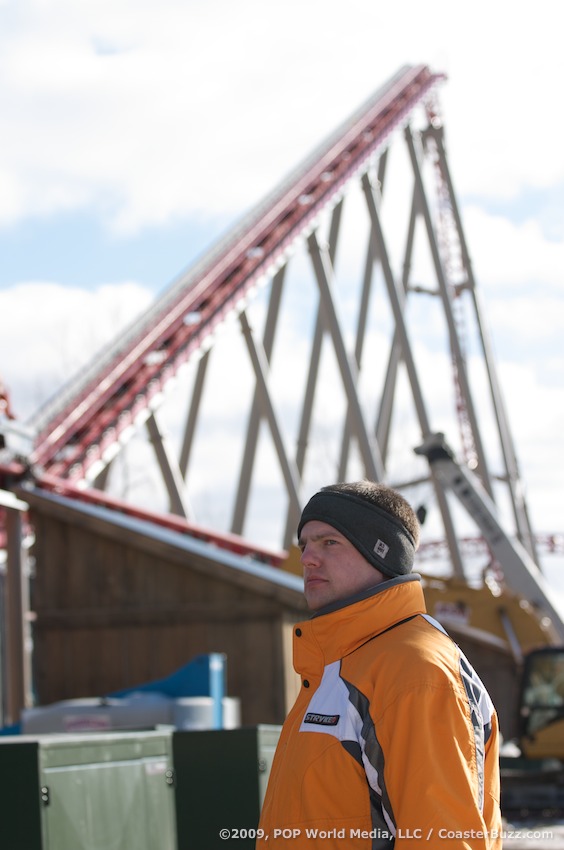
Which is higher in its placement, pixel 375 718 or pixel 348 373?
pixel 348 373

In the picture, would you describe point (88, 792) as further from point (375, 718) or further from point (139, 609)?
point (139, 609)

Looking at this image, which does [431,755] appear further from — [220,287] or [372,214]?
[372,214]

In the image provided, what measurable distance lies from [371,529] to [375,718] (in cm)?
40

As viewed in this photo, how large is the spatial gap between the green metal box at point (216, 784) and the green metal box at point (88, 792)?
Result: 3.1 inches

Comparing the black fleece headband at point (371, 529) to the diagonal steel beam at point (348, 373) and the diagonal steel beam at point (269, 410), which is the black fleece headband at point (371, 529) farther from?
the diagonal steel beam at point (348, 373)

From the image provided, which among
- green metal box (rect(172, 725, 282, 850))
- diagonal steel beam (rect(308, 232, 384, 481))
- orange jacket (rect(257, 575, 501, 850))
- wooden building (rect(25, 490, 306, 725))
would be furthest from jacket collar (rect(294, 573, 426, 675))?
diagonal steel beam (rect(308, 232, 384, 481))

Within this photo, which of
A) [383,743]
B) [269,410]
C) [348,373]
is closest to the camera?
[383,743]

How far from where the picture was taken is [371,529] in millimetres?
2275

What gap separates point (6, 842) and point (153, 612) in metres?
6.95

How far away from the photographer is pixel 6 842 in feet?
11.6

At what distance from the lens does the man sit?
Answer: 1899 mm

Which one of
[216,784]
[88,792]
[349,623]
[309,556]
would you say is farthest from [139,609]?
[349,623]

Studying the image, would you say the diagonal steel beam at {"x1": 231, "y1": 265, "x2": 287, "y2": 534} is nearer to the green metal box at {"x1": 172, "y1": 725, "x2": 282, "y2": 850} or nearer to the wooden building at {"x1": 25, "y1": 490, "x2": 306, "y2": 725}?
the wooden building at {"x1": 25, "y1": 490, "x2": 306, "y2": 725}

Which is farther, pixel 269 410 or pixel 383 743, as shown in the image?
pixel 269 410
